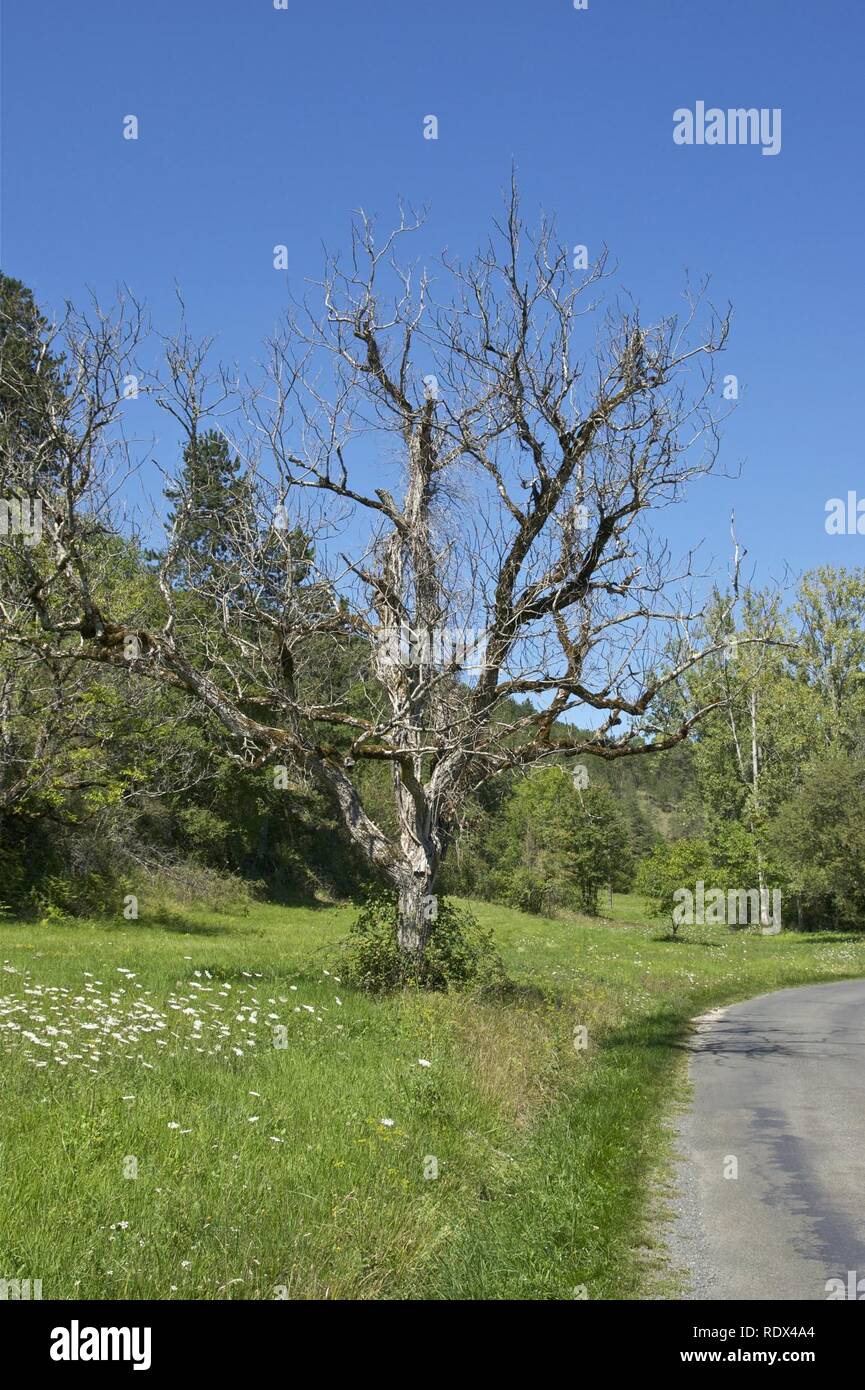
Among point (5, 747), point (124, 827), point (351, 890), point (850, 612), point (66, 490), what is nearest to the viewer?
point (66, 490)

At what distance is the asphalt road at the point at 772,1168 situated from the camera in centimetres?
614

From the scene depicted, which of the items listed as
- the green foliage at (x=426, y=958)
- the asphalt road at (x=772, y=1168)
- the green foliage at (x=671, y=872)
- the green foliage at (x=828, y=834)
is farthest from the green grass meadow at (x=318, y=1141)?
the green foliage at (x=671, y=872)

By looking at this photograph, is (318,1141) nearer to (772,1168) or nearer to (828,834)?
(772,1168)

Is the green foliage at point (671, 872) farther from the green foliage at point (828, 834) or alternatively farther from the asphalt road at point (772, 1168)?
the asphalt road at point (772, 1168)

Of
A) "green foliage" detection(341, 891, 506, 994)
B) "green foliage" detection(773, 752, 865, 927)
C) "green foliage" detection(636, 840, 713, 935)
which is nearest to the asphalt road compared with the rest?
"green foliage" detection(341, 891, 506, 994)

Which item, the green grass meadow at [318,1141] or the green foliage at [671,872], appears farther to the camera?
the green foliage at [671,872]

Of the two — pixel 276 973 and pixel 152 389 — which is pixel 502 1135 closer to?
pixel 276 973

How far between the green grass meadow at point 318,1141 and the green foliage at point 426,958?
458 mm

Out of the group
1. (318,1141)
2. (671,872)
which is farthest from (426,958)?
(671,872)

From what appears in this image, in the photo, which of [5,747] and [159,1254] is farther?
[5,747]

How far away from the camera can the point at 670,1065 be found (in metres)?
13.5

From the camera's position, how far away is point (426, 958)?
49.3 ft
